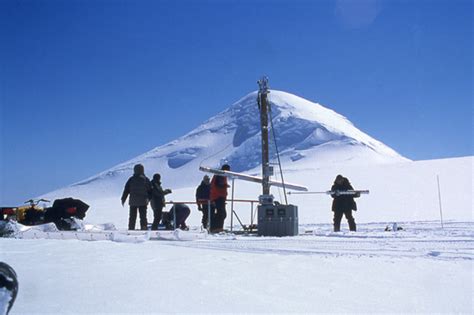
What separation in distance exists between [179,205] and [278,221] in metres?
3.00

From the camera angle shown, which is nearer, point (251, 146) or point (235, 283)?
point (235, 283)

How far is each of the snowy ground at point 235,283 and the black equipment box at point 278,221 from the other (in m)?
4.39

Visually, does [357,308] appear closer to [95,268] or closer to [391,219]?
[95,268]

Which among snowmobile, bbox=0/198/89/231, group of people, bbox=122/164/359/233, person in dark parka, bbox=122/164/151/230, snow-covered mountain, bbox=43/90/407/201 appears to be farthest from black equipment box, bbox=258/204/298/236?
snow-covered mountain, bbox=43/90/407/201

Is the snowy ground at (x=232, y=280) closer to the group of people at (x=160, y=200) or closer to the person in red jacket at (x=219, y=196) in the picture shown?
the group of people at (x=160, y=200)

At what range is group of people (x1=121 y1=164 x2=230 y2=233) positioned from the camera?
9.73m

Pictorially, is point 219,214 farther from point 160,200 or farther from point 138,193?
point 138,193

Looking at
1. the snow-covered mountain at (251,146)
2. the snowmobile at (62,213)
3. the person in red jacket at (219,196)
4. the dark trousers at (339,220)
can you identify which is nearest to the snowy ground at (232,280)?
the snowmobile at (62,213)

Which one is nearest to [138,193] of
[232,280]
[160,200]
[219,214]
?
[160,200]

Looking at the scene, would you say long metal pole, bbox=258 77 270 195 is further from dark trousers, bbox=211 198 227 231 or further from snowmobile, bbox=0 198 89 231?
snowmobile, bbox=0 198 89 231

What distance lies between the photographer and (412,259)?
4516 millimetres

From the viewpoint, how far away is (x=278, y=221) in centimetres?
919

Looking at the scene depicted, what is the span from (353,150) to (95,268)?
122520mm

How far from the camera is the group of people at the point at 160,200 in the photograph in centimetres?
973
